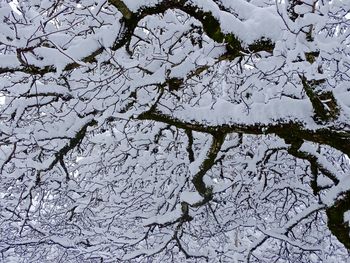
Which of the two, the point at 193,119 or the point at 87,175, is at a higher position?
the point at 87,175

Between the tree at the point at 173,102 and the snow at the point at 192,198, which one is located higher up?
the tree at the point at 173,102

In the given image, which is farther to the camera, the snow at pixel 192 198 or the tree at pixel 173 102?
the snow at pixel 192 198

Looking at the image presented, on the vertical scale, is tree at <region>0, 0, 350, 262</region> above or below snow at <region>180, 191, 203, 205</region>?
above

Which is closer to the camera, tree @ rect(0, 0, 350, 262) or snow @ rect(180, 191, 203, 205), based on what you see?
tree @ rect(0, 0, 350, 262)

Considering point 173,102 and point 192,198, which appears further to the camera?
point 192,198

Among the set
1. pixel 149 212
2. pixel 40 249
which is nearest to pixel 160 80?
pixel 149 212

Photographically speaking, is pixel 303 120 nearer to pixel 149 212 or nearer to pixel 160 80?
pixel 160 80

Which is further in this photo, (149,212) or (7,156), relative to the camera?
(149,212)

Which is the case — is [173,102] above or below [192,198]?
above
